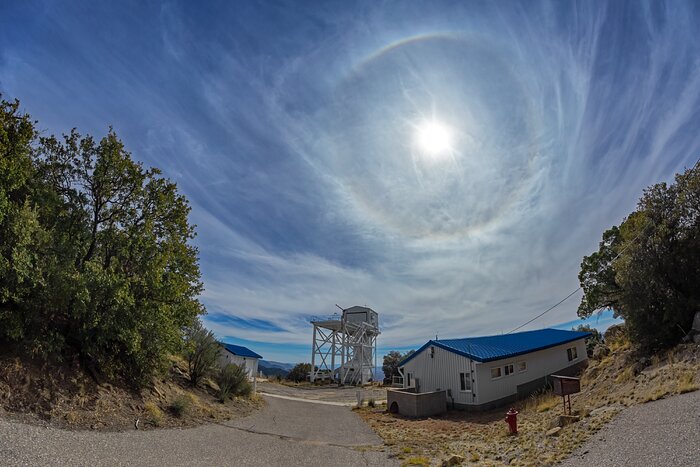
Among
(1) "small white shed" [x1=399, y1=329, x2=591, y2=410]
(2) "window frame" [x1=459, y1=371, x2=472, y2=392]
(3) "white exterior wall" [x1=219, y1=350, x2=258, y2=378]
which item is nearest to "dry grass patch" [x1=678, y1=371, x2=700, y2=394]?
(1) "small white shed" [x1=399, y1=329, x2=591, y2=410]

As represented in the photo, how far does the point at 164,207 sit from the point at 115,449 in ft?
28.7

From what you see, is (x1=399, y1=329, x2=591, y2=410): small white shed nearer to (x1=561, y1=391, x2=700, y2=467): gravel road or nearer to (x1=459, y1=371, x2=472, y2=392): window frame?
(x1=459, y1=371, x2=472, y2=392): window frame

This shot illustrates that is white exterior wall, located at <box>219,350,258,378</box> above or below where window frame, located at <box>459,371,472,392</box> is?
above

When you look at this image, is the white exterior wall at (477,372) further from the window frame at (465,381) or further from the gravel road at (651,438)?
the gravel road at (651,438)

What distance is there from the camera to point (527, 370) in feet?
81.5

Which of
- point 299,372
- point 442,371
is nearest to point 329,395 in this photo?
point 442,371

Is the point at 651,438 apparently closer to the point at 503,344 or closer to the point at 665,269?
the point at 665,269

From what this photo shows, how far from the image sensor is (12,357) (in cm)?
934

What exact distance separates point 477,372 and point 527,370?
20.2 ft

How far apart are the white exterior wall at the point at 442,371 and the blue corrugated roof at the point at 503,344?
380mm

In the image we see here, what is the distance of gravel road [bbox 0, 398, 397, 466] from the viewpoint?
680 cm

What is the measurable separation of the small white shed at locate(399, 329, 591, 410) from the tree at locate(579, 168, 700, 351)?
7.92 metres

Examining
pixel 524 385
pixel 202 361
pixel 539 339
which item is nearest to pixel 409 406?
pixel 524 385

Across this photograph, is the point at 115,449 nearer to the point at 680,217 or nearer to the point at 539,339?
the point at 680,217
